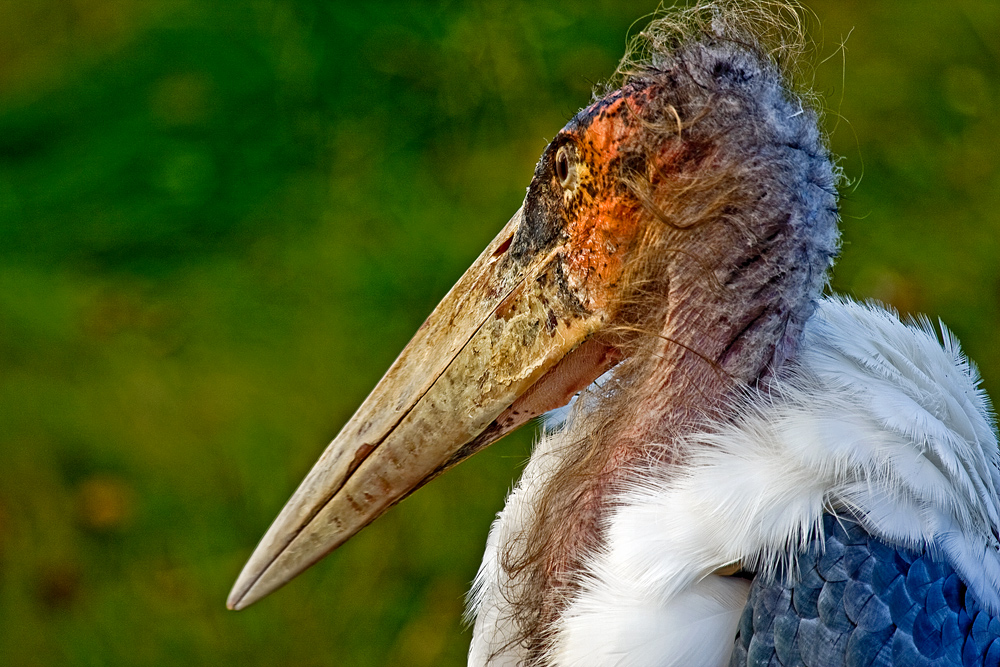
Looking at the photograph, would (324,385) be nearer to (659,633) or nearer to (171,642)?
(171,642)

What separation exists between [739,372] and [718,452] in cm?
11

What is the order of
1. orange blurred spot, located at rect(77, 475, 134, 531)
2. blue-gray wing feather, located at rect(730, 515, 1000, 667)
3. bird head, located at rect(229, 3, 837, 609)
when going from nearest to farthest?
blue-gray wing feather, located at rect(730, 515, 1000, 667) < bird head, located at rect(229, 3, 837, 609) < orange blurred spot, located at rect(77, 475, 134, 531)

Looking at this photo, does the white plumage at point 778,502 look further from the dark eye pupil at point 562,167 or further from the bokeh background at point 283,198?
the bokeh background at point 283,198

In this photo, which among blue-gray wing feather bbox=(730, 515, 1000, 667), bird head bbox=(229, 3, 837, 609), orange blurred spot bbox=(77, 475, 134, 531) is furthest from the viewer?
orange blurred spot bbox=(77, 475, 134, 531)

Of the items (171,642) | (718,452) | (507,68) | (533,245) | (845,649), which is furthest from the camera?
(507,68)

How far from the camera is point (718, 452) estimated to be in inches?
44.8

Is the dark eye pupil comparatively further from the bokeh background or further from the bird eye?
the bokeh background

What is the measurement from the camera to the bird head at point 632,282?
116 cm

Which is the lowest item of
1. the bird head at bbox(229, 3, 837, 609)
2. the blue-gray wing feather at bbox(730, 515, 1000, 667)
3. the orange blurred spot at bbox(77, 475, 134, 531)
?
the orange blurred spot at bbox(77, 475, 134, 531)

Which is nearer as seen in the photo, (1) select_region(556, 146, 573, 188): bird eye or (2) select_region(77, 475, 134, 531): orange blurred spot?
(1) select_region(556, 146, 573, 188): bird eye

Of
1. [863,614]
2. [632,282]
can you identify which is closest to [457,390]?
[632,282]

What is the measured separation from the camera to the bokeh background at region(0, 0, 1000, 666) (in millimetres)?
2570

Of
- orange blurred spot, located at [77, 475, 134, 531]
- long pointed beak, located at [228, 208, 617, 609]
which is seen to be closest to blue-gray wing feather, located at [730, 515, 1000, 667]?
long pointed beak, located at [228, 208, 617, 609]

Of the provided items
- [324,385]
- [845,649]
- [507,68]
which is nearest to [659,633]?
[845,649]
